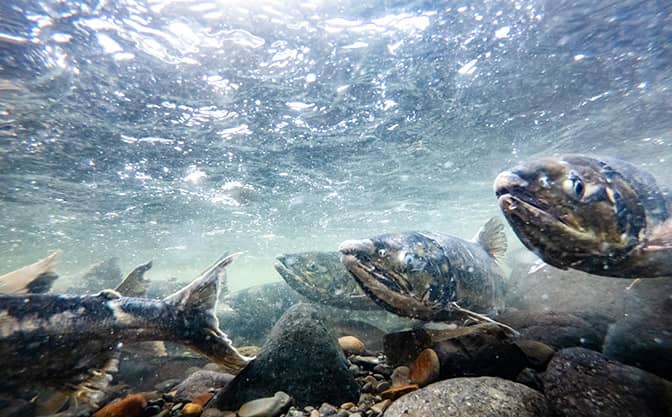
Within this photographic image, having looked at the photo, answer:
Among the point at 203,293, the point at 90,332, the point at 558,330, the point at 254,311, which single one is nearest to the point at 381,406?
the point at 203,293

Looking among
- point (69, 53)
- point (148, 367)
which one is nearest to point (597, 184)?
point (148, 367)

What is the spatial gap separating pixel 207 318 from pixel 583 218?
456 centimetres

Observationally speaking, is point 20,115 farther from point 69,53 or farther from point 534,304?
point 534,304

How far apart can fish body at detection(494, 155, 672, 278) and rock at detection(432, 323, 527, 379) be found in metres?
1.12

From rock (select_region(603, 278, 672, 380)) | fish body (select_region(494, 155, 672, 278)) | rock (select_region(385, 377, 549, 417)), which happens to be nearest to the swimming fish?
rock (select_region(385, 377, 549, 417))

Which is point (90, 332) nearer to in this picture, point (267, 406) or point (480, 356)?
point (267, 406)

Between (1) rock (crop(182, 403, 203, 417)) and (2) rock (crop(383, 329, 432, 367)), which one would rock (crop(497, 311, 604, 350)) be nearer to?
(2) rock (crop(383, 329, 432, 367))

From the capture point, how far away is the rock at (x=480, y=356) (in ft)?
9.68

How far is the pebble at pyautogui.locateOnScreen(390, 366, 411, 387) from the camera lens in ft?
9.96

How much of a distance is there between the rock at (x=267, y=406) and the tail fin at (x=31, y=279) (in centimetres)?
338

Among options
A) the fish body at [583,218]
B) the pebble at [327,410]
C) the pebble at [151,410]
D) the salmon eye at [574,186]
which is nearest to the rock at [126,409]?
the pebble at [151,410]

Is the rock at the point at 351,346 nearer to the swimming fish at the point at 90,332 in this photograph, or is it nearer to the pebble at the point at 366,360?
the pebble at the point at 366,360

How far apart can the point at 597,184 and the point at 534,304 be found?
6.03 m

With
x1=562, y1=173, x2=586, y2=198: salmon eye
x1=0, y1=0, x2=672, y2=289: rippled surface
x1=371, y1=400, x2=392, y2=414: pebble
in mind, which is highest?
x1=0, y1=0, x2=672, y2=289: rippled surface
